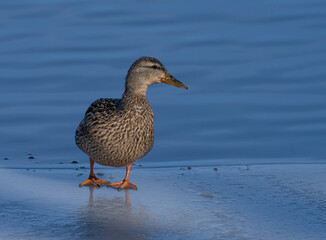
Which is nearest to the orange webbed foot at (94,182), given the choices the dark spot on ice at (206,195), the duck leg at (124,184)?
the duck leg at (124,184)

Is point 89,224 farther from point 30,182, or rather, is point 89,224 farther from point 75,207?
point 30,182

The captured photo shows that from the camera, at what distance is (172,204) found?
5020 millimetres

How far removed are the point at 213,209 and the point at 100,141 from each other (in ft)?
3.97

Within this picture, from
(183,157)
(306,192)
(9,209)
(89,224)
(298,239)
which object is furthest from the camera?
(183,157)

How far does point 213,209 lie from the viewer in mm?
4863

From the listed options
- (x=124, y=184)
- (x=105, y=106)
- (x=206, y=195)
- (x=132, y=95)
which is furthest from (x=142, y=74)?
(x=206, y=195)

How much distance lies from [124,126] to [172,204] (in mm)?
Result: 892

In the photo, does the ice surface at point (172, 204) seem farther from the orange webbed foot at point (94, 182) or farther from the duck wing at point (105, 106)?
the duck wing at point (105, 106)

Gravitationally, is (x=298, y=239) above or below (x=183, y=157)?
below

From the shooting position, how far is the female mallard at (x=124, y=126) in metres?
5.57

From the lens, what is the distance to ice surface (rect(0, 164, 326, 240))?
4.34 m

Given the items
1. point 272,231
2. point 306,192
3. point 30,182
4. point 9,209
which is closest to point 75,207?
point 9,209

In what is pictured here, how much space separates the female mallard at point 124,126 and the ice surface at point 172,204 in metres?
0.26

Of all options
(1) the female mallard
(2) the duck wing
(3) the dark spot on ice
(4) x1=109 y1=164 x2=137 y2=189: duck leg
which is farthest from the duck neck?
(3) the dark spot on ice
